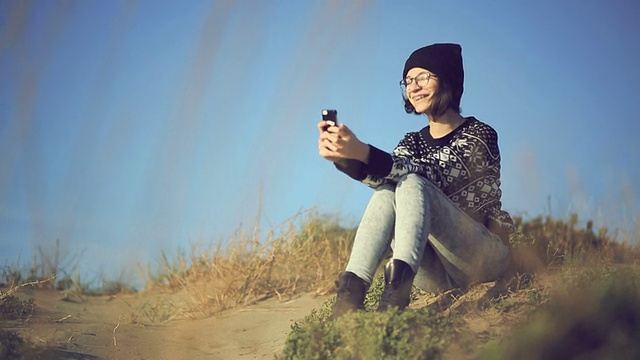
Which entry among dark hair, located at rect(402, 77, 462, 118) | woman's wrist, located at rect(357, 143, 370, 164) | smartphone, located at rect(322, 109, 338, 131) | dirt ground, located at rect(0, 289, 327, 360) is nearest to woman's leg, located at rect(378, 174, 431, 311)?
woman's wrist, located at rect(357, 143, 370, 164)

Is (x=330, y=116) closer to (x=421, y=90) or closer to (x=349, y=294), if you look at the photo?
(x=349, y=294)

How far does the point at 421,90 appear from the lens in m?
4.09

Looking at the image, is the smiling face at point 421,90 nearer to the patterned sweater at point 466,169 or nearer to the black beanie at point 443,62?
the black beanie at point 443,62

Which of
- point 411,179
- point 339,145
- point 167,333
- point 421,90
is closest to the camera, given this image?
point 339,145

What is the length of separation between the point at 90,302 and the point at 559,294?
5007 mm

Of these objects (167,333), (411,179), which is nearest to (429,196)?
(411,179)

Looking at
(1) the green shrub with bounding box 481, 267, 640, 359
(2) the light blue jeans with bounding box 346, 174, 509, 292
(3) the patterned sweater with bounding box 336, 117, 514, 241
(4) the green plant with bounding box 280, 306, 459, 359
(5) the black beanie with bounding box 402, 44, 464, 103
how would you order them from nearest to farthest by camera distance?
(1) the green shrub with bounding box 481, 267, 640, 359 → (4) the green plant with bounding box 280, 306, 459, 359 → (2) the light blue jeans with bounding box 346, 174, 509, 292 → (3) the patterned sweater with bounding box 336, 117, 514, 241 → (5) the black beanie with bounding box 402, 44, 464, 103

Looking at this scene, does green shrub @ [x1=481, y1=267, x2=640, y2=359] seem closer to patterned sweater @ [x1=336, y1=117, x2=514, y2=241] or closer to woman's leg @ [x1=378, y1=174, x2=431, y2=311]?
woman's leg @ [x1=378, y1=174, x2=431, y2=311]

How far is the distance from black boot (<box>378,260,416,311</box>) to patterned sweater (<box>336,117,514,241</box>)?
1.54 ft

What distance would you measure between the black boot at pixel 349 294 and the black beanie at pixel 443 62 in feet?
4.47

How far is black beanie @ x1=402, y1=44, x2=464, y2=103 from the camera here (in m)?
3.98

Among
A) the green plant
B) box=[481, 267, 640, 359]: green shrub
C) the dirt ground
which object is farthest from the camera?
the dirt ground

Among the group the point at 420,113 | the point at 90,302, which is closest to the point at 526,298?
the point at 420,113

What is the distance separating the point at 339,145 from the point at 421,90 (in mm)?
1073
